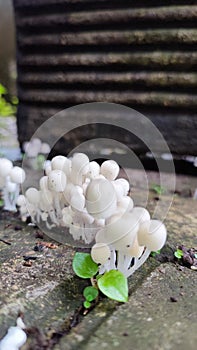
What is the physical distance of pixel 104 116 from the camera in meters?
2.21

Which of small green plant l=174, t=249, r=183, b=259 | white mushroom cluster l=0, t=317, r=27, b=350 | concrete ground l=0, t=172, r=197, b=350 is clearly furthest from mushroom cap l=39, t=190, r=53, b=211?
white mushroom cluster l=0, t=317, r=27, b=350

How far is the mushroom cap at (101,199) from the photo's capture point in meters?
1.12

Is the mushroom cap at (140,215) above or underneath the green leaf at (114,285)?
above

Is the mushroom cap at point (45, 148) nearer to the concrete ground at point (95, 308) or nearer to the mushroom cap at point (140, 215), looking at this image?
the concrete ground at point (95, 308)

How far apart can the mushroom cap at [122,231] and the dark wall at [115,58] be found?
116cm

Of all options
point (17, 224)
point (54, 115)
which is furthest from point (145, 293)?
point (54, 115)

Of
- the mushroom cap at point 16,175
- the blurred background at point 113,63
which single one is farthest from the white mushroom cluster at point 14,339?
the blurred background at point 113,63

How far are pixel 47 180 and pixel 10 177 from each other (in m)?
0.26

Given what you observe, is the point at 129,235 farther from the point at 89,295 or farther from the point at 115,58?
the point at 115,58

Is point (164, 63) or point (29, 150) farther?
point (29, 150)

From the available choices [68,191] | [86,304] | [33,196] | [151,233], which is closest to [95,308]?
[86,304]

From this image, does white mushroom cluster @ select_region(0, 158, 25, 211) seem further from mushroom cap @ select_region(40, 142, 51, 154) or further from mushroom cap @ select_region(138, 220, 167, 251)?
mushroom cap @ select_region(138, 220, 167, 251)

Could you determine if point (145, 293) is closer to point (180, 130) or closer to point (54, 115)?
point (180, 130)

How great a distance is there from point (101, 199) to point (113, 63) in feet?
3.89
